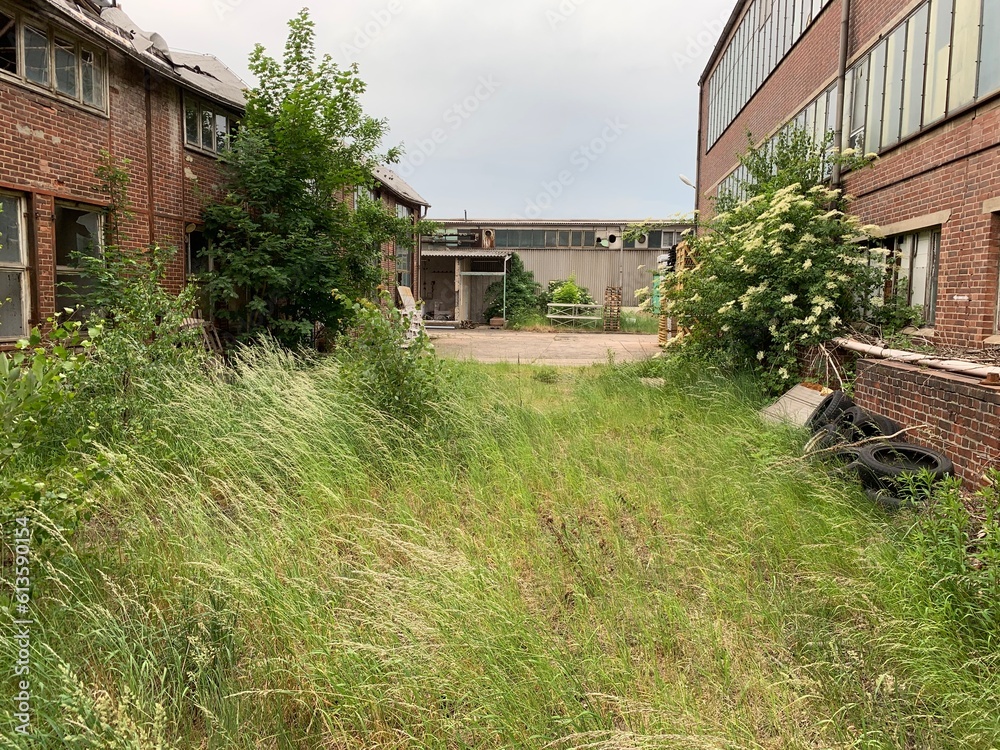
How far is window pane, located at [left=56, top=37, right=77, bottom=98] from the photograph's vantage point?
7.77 meters

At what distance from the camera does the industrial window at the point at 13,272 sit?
7.21m

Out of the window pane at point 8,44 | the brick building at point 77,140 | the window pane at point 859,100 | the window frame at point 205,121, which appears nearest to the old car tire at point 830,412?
the window pane at point 859,100

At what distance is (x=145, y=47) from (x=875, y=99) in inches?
428

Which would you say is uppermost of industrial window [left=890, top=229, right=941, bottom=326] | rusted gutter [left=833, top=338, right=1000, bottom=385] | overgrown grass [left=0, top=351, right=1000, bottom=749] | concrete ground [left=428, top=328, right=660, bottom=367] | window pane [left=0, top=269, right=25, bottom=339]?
industrial window [left=890, top=229, right=941, bottom=326]

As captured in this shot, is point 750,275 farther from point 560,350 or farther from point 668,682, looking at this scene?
point 560,350

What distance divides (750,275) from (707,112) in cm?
1503

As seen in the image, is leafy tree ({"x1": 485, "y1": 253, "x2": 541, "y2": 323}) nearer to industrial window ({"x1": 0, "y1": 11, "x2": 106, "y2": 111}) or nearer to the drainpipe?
the drainpipe

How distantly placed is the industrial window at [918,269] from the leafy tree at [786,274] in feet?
1.01

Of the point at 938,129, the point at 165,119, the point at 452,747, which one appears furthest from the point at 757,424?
the point at 165,119

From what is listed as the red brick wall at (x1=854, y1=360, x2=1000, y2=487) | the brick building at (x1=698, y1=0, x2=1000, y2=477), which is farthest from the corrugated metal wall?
the red brick wall at (x1=854, y1=360, x2=1000, y2=487)

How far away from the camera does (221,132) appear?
11383 millimetres

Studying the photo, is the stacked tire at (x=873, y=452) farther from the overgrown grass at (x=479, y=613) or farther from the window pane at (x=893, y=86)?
the window pane at (x=893, y=86)

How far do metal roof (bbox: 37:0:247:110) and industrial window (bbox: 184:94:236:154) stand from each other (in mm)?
303

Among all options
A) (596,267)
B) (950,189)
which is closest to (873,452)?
(950,189)
